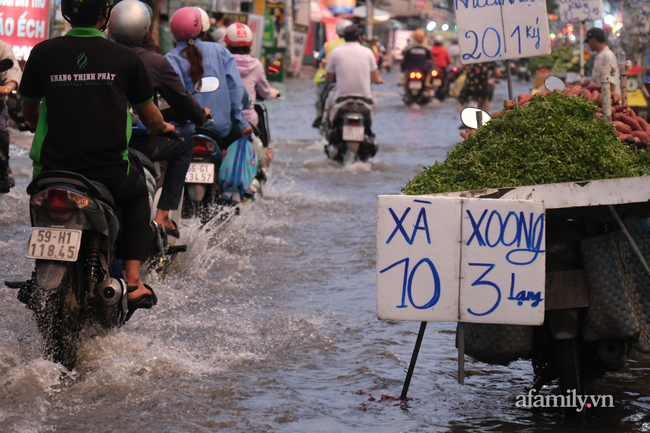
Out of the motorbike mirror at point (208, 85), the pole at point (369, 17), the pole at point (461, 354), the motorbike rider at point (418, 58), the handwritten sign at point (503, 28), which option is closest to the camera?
the pole at point (461, 354)

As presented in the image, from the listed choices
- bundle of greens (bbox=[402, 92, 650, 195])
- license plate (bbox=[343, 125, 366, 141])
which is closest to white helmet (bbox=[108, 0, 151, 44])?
bundle of greens (bbox=[402, 92, 650, 195])

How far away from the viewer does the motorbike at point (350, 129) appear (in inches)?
488

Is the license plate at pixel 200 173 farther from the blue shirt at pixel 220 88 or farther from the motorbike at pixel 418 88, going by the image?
the motorbike at pixel 418 88

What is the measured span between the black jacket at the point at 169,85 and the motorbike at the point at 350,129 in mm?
6973

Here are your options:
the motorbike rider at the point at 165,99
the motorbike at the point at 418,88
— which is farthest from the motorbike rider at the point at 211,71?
the motorbike at the point at 418,88

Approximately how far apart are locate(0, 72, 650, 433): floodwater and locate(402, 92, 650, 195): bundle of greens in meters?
1.03

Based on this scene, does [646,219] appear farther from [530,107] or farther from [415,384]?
[415,384]

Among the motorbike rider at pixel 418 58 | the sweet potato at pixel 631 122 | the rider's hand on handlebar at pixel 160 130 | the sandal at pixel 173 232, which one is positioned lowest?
the sandal at pixel 173 232

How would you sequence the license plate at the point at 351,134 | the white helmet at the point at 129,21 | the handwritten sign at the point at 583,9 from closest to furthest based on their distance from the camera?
the white helmet at the point at 129,21 → the license plate at the point at 351,134 → the handwritten sign at the point at 583,9

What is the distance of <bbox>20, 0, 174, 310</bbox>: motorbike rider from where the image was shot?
14.0 feet

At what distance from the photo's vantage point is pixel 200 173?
7.35 metres

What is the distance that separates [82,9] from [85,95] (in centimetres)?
40

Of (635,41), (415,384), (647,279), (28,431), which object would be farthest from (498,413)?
(635,41)

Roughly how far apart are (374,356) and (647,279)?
1.55 meters
